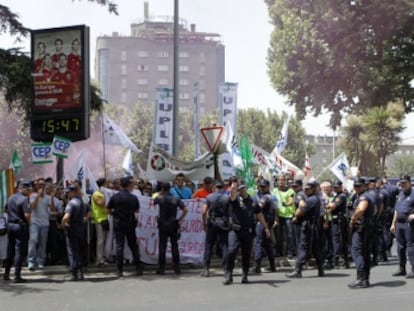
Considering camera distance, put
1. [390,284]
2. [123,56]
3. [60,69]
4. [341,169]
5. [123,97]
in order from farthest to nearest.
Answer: [123,56], [123,97], [341,169], [60,69], [390,284]

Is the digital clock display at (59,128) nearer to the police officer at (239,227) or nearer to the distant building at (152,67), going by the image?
the police officer at (239,227)

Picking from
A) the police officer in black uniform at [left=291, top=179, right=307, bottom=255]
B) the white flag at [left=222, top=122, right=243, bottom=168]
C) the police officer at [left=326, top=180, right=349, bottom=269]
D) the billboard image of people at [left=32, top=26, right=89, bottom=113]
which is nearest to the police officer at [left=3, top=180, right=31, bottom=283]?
the billboard image of people at [left=32, top=26, right=89, bottom=113]

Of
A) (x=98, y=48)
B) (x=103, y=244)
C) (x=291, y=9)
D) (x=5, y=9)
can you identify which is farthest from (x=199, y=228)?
(x=98, y=48)

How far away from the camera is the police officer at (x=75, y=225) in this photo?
41.1ft

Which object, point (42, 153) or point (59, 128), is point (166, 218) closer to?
point (59, 128)

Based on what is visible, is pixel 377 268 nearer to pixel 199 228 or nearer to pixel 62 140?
pixel 199 228

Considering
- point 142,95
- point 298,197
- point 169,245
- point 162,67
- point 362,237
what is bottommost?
point 169,245

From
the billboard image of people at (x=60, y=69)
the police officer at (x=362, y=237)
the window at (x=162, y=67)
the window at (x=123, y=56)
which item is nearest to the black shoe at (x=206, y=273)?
the police officer at (x=362, y=237)

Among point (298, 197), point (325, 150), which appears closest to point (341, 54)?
point (298, 197)

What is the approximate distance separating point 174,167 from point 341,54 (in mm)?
24730

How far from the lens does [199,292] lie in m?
11.0

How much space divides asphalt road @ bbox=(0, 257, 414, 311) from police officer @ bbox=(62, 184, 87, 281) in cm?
31

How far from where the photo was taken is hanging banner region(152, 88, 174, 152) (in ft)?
81.7

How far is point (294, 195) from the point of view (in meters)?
15.2
